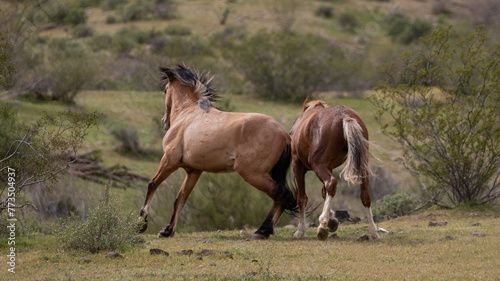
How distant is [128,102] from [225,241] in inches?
853

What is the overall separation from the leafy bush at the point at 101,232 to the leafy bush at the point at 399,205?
24.1ft

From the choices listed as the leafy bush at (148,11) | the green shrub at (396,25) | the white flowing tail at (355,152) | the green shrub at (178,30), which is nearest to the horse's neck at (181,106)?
the white flowing tail at (355,152)

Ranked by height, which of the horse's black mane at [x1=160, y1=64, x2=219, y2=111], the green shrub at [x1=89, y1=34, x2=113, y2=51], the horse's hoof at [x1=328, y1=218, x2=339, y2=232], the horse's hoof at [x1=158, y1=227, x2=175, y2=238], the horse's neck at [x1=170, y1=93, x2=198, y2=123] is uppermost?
the horse's black mane at [x1=160, y1=64, x2=219, y2=111]

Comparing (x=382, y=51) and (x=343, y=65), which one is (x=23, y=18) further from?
(x=382, y=51)

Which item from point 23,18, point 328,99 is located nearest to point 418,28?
point 328,99

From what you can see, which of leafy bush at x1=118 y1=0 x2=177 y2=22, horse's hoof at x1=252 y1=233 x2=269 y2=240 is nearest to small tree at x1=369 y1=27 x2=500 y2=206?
horse's hoof at x1=252 y1=233 x2=269 y2=240

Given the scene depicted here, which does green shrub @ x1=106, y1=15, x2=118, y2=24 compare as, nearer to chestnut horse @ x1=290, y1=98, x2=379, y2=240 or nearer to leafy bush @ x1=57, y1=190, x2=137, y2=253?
chestnut horse @ x1=290, y1=98, x2=379, y2=240

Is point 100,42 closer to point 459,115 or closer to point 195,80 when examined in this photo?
point 195,80

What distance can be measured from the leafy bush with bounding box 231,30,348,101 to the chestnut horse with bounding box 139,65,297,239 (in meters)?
23.3

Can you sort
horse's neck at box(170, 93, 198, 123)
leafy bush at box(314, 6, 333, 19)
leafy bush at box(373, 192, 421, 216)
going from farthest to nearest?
1. leafy bush at box(314, 6, 333, 19)
2. leafy bush at box(373, 192, 421, 216)
3. horse's neck at box(170, 93, 198, 123)

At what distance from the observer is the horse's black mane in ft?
35.1

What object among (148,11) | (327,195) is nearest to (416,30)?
(148,11)

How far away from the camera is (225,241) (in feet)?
29.9

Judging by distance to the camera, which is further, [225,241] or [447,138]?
[447,138]
